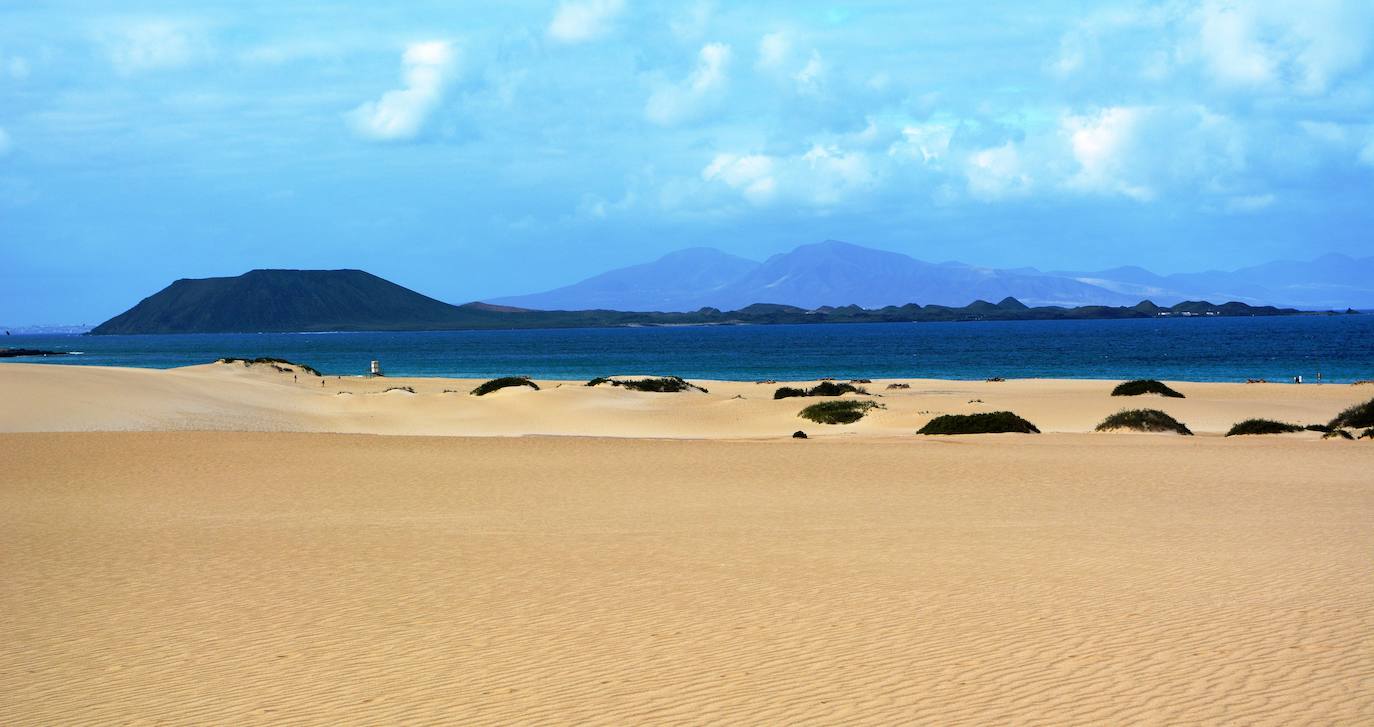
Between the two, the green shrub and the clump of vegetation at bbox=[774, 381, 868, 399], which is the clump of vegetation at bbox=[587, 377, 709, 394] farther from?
the green shrub

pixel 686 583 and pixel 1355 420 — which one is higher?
pixel 1355 420

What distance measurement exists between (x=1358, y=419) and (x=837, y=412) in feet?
43.5

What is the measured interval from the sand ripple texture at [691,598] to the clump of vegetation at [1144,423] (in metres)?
9.42

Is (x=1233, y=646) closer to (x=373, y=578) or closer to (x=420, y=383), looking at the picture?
(x=373, y=578)

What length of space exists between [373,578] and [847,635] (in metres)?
4.90

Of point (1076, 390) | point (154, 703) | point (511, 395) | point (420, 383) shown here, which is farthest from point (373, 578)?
point (420, 383)

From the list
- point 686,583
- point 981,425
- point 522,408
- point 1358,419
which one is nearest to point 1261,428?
point 1358,419

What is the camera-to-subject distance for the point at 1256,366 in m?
69.3

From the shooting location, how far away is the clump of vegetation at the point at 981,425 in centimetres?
2927

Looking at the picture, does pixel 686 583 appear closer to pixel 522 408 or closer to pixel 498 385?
pixel 522 408

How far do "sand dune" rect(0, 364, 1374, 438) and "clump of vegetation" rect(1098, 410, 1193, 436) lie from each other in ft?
5.44

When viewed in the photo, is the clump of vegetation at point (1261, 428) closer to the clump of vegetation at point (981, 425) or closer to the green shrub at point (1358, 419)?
the green shrub at point (1358, 419)

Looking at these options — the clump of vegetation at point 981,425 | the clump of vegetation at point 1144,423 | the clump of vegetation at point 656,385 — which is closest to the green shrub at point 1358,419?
the clump of vegetation at point 1144,423

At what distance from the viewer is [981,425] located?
29500mm
